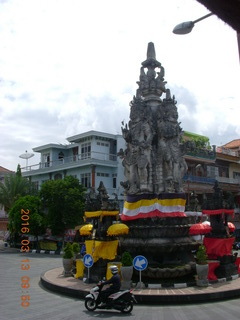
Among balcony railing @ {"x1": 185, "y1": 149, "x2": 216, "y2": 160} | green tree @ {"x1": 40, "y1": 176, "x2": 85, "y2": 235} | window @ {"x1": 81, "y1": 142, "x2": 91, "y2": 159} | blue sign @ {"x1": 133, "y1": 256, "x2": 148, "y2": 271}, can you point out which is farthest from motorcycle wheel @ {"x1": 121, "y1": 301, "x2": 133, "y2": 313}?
balcony railing @ {"x1": 185, "y1": 149, "x2": 216, "y2": 160}

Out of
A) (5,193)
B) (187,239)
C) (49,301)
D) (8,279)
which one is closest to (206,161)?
(5,193)

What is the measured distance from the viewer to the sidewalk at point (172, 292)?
11.3 meters

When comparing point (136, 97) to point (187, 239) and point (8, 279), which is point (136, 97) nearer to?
point (187, 239)

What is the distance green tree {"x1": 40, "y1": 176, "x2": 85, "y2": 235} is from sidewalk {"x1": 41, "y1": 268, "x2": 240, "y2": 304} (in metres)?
18.7

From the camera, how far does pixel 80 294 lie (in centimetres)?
1228

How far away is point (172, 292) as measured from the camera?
11844 millimetres

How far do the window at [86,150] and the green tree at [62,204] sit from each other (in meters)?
7.13

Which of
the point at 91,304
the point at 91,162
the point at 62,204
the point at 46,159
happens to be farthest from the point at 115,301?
the point at 46,159

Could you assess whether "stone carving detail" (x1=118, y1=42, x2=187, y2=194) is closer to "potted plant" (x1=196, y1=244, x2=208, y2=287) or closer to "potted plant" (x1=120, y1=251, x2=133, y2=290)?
"potted plant" (x1=196, y1=244, x2=208, y2=287)

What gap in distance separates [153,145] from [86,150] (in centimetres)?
2677

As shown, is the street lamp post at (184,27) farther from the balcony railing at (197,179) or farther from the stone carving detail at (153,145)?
the balcony railing at (197,179)

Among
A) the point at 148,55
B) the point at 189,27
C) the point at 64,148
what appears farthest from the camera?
the point at 64,148

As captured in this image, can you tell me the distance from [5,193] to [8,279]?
82.7 feet

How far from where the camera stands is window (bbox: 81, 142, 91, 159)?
41.0 metres
